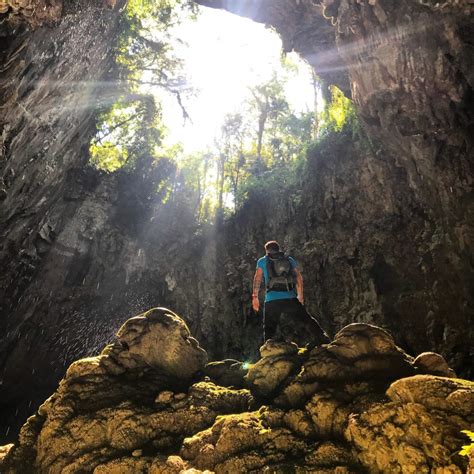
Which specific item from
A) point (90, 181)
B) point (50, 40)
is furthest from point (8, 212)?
point (90, 181)

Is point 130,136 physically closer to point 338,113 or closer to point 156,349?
point 338,113

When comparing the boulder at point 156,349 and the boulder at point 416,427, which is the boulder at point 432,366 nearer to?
the boulder at point 416,427

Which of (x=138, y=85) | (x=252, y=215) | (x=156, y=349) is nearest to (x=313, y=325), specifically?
(x=156, y=349)

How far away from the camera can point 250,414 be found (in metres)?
4.01

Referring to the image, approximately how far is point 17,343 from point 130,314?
Answer: 13.8 feet

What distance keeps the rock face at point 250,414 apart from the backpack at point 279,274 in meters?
1.09

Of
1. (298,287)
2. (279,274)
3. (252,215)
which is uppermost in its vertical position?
(252,215)

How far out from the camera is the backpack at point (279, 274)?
19.2 ft

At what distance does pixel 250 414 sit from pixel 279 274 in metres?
2.32

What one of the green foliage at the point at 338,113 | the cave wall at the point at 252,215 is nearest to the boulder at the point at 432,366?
the cave wall at the point at 252,215

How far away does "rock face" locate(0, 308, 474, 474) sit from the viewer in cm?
303

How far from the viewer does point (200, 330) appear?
14.3 m

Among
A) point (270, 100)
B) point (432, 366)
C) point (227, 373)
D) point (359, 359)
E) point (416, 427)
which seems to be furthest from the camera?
point (270, 100)

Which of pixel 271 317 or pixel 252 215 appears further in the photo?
pixel 252 215
